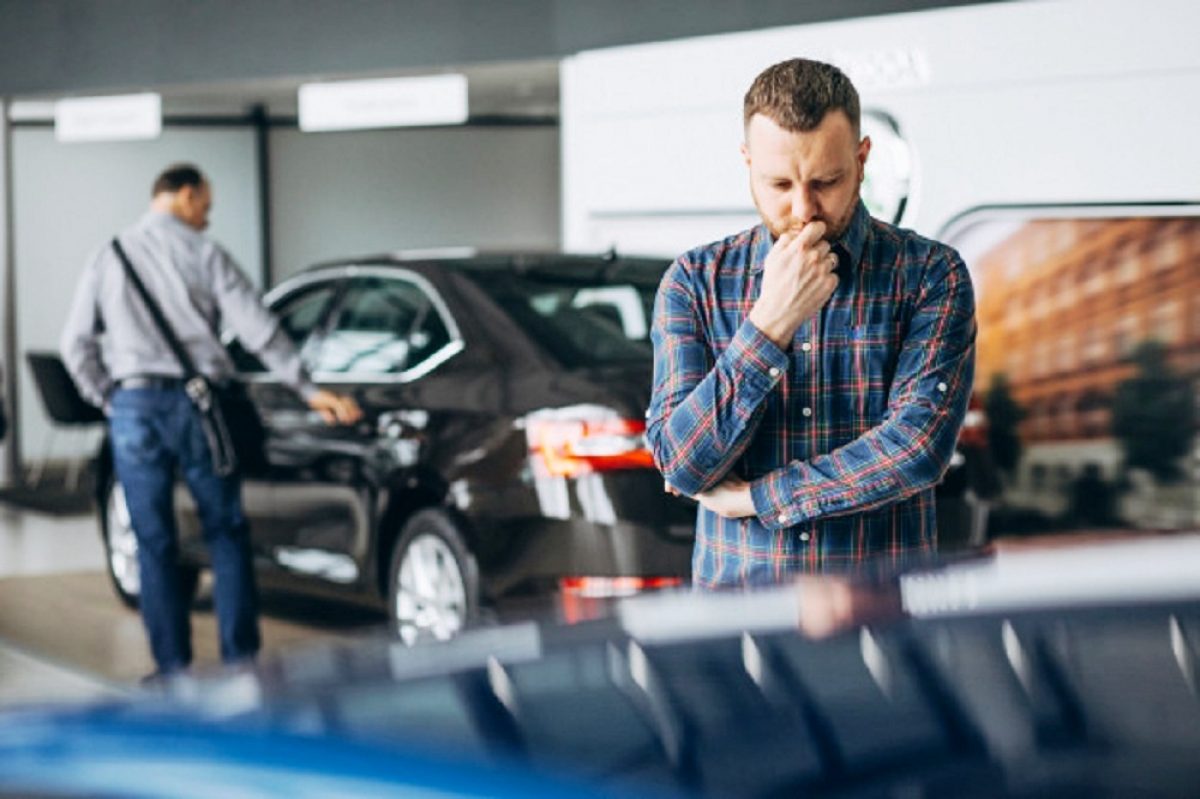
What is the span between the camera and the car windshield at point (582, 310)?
7.61 meters

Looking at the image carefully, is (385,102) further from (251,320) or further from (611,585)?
(611,585)

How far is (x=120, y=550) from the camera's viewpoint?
33.8ft

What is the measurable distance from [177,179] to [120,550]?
9.02 feet

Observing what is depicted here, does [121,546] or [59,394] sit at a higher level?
[59,394]

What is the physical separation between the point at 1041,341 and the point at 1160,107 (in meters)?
2.23

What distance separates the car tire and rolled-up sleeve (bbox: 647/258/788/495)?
6.90 meters

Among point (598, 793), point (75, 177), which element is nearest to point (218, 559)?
point (598, 793)

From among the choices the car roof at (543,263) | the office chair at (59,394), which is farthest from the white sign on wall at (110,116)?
the car roof at (543,263)

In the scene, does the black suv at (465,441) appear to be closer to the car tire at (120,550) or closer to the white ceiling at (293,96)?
the car tire at (120,550)

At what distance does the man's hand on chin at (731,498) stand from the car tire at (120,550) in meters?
6.94

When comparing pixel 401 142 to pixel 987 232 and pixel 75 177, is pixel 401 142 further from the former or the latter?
pixel 987 232

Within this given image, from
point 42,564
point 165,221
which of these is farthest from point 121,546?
point 165,221

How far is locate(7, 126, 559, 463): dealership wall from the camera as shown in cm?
1877

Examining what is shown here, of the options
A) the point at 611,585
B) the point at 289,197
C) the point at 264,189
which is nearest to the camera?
the point at 611,585
